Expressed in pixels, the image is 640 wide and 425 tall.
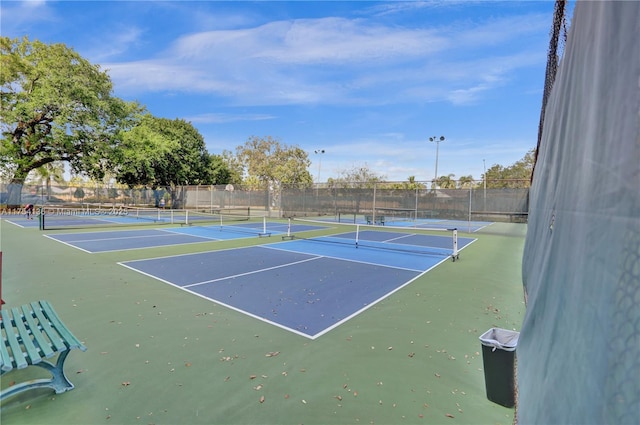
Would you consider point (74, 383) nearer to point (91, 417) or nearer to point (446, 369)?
point (91, 417)

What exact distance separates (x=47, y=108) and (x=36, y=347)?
31.2m

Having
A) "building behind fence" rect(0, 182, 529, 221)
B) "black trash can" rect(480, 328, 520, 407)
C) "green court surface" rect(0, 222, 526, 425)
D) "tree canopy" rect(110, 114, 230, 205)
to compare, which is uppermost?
"tree canopy" rect(110, 114, 230, 205)

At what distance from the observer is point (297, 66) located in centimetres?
1952

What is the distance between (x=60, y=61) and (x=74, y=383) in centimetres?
3298

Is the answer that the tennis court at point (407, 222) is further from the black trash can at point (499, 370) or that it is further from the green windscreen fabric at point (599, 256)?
the green windscreen fabric at point (599, 256)

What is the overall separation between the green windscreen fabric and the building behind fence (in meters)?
16.1

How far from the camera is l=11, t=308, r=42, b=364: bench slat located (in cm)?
241

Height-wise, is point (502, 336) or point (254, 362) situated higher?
point (502, 336)

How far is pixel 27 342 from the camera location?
261 centimetres

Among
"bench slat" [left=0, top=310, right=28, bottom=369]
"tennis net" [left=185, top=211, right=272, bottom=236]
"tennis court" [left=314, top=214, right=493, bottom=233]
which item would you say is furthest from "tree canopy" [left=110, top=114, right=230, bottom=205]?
"bench slat" [left=0, top=310, right=28, bottom=369]

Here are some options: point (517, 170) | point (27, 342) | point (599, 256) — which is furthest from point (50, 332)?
point (517, 170)

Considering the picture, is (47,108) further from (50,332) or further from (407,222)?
(50,332)

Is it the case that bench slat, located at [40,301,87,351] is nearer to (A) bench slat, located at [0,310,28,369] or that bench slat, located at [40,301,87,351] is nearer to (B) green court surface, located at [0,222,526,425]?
(A) bench slat, located at [0,310,28,369]

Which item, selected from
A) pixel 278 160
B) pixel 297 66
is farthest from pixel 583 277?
pixel 278 160
